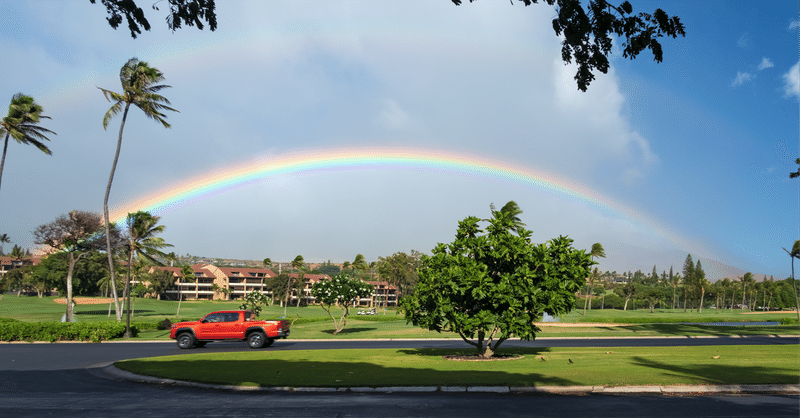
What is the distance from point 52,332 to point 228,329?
1612cm

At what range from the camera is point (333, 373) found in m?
15.2

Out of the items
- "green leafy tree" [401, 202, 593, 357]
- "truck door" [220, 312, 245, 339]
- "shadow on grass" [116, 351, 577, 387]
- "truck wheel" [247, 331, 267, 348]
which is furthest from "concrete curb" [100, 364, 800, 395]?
"truck door" [220, 312, 245, 339]

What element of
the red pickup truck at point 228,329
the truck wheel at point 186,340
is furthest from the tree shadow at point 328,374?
the truck wheel at point 186,340

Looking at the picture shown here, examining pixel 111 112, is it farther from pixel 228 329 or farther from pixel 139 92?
pixel 228 329

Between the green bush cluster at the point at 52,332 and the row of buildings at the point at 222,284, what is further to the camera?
the row of buildings at the point at 222,284

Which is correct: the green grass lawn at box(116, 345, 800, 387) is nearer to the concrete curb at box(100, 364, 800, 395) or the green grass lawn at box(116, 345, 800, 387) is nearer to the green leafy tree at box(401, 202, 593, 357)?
the concrete curb at box(100, 364, 800, 395)

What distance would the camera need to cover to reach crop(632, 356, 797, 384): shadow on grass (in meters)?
12.4

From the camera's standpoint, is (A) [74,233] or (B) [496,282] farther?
(A) [74,233]

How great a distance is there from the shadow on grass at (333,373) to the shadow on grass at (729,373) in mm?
3753

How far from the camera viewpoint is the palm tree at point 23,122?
134 feet

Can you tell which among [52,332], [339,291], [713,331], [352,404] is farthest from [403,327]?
[352,404]

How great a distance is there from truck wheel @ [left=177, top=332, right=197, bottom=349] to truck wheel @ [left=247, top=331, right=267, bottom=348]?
346cm

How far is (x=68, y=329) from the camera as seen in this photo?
117 feet

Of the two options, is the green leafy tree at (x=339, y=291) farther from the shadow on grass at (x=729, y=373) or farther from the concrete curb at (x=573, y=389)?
the shadow on grass at (x=729, y=373)
